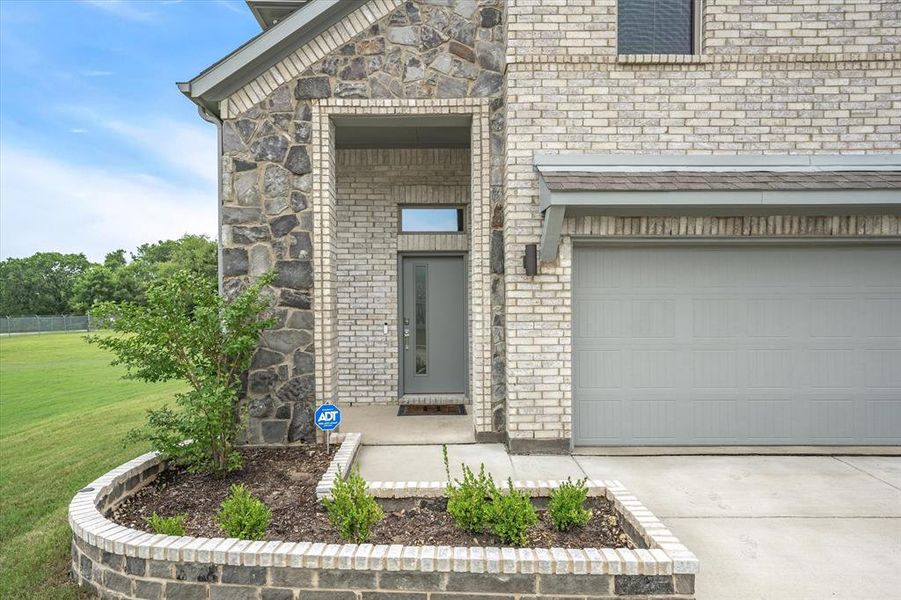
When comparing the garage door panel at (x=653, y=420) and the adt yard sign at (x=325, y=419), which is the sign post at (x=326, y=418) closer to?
the adt yard sign at (x=325, y=419)

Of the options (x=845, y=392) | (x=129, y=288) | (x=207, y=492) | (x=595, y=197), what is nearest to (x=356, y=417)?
(x=207, y=492)

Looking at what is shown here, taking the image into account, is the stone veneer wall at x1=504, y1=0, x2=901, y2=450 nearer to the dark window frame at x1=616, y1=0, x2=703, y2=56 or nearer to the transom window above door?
the dark window frame at x1=616, y1=0, x2=703, y2=56

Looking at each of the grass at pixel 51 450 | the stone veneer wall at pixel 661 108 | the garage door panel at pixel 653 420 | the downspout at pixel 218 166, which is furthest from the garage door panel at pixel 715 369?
the grass at pixel 51 450

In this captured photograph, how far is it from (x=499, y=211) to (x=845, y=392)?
4284 millimetres

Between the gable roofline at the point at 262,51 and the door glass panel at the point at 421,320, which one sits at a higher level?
the gable roofline at the point at 262,51

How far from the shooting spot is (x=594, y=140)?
588cm

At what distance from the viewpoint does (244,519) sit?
3621mm

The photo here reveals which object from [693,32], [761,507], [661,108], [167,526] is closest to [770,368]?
[761,507]

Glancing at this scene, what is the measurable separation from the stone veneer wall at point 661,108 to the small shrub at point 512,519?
2257 mm

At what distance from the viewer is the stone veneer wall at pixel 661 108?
5.82 metres

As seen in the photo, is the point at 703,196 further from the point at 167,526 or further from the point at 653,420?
the point at 167,526

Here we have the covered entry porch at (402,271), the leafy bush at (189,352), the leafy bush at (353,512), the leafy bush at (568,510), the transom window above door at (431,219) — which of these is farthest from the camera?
the transom window above door at (431,219)

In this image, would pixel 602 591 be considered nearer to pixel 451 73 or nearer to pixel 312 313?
pixel 312 313

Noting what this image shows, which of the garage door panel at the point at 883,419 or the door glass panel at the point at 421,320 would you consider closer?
the garage door panel at the point at 883,419
